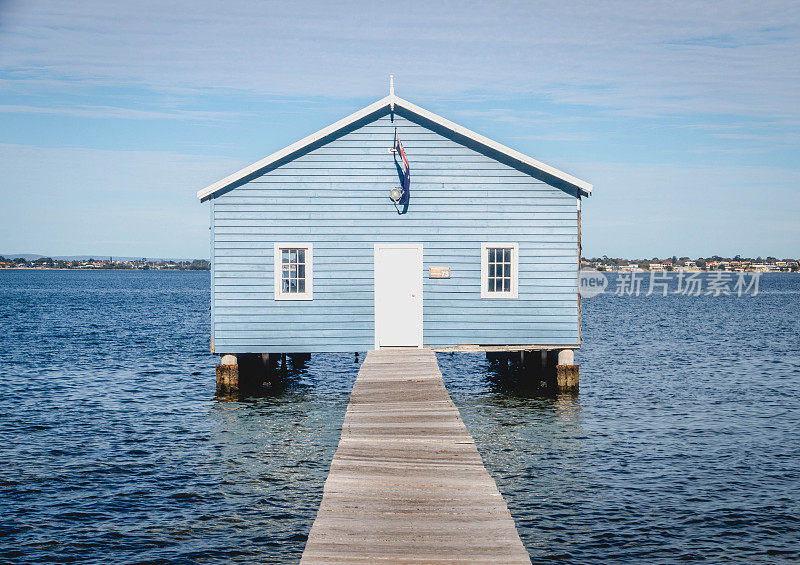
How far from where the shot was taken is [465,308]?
68.6ft

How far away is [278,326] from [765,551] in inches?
508

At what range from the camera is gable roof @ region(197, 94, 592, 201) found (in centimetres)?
2019

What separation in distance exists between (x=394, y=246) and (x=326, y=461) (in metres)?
6.77

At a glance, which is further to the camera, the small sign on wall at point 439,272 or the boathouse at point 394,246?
the small sign on wall at point 439,272

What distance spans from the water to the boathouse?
2407mm

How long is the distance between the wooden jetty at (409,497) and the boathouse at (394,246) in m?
6.63

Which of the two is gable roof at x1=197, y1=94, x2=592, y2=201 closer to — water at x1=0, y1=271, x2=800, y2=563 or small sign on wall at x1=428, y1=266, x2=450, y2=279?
small sign on wall at x1=428, y1=266, x2=450, y2=279

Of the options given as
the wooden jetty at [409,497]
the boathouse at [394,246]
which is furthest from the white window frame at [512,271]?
the wooden jetty at [409,497]

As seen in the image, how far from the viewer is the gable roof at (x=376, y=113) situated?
2019 centimetres

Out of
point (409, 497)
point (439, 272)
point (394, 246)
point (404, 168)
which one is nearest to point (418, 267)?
point (439, 272)

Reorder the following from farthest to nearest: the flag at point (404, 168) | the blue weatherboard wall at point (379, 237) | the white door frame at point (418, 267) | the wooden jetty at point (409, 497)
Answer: the white door frame at point (418, 267) → the blue weatherboard wall at point (379, 237) → the flag at point (404, 168) → the wooden jetty at point (409, 497)

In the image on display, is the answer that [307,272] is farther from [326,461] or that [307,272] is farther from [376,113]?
[326,461]

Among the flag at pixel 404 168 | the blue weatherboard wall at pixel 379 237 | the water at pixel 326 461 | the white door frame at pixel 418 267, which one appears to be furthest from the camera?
the white door frame at pixel 418 267

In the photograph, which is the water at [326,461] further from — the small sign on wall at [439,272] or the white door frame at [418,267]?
the small sign on wall at [439,272]
